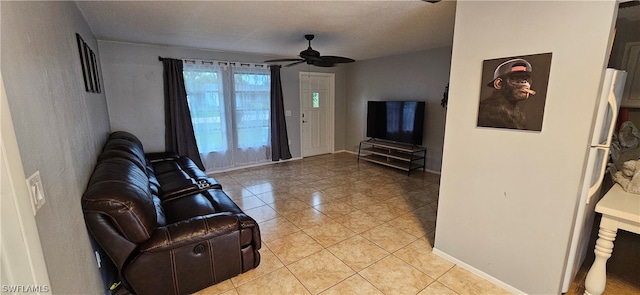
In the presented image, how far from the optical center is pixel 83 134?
75.8 inches


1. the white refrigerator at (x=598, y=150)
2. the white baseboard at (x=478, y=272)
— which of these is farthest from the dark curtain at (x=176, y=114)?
the white refrigerator at (x=598, y=150)

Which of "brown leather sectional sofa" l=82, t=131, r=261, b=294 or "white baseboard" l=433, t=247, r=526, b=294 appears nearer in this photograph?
"brown leather sectional sofa" l=82, t=131, r=261, b=294

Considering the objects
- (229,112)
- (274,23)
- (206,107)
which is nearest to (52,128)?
(274,23)

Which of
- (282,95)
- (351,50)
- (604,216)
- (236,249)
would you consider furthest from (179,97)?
(604,216)

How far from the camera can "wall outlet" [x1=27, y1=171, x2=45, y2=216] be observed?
0.86 metres

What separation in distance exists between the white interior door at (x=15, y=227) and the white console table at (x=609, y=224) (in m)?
2.53

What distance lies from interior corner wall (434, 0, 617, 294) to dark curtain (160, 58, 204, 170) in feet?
12.8

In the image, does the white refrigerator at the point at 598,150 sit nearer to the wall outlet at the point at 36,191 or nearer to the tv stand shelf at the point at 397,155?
the wall outlet at the point at 36,191

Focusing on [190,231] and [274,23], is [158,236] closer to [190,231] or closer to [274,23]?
[190,231]

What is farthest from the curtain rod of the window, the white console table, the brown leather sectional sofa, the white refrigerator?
the white console table

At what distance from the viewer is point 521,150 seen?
176 centimetres

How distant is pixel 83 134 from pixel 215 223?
114 centimetres

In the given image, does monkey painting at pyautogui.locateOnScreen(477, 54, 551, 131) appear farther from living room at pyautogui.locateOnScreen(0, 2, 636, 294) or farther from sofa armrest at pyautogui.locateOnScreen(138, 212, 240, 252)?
sofa armrest at pyautogui.locateOnScreen(138, 212, 240, 252)

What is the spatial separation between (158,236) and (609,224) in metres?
2.68
